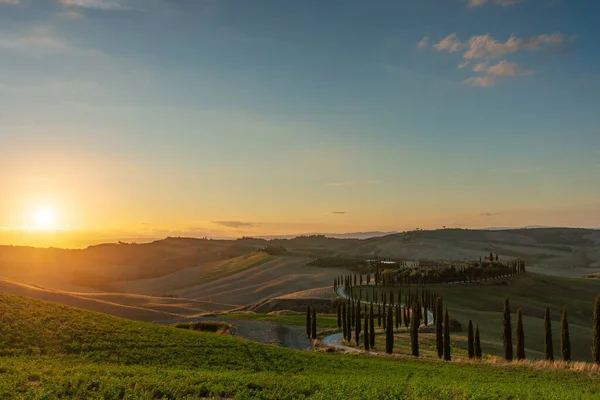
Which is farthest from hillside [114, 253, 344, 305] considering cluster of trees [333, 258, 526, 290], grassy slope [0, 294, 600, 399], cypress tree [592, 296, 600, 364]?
grassy slope [0, 294, 600, 399]

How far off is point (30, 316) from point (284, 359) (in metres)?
21.3

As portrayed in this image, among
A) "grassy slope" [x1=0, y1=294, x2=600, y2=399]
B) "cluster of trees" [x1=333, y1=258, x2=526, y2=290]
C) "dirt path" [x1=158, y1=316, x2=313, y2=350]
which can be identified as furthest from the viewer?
"cluster of trees" [x1=333, y1=258, x2=526, y2=290]

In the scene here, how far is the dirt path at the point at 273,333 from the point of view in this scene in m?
66.9

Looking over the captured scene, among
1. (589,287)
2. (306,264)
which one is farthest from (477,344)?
(306,264)

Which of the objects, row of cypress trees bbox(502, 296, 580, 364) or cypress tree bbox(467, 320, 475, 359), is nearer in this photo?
row of cypress trees bbox(502, 296, 580, 364)

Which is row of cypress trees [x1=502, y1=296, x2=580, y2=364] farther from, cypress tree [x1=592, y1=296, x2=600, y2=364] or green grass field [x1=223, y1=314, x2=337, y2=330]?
green grass field [x1=223, y1=314, x2=337, y2=330]

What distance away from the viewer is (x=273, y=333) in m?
74.4

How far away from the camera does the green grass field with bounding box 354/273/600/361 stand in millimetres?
70688

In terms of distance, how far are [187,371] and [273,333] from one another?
44.5m

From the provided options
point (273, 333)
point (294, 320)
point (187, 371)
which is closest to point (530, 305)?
point (294, 320)

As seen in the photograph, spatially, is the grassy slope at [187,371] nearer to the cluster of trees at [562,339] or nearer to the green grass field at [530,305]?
the cluster of trees at [562,339]

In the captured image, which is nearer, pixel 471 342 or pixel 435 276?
pixel 471 342

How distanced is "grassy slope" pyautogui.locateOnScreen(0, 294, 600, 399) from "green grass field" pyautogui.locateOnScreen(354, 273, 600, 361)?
95.9 feet

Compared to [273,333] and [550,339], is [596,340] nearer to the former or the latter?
[550,339]
